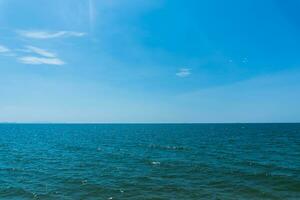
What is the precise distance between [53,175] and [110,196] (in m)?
11.2

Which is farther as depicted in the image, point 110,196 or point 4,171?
point 4,171

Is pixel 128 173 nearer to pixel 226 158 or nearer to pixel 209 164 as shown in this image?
pixel 209 164

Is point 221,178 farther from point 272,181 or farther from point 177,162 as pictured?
point 177,162

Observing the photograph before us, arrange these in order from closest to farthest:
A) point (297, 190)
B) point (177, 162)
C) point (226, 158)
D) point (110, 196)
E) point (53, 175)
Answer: point (110, 196), point (297, 190), point (53, 175), point (177, 162), point (226, 158)

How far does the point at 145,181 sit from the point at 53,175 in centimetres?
1100

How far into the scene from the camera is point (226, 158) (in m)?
45.5

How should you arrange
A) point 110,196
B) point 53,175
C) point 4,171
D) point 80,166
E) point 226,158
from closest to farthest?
1. point 110,196
2. point 53,175
3. point 4,171
4. point 80,166
5. point 226,158

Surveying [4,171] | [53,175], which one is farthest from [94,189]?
[4,171]

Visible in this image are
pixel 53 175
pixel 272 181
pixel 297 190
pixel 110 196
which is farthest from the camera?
pixel 53 175

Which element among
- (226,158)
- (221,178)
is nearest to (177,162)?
(226,158)

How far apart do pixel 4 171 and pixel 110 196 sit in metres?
18.3

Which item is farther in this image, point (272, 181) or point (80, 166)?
point (80, 166)

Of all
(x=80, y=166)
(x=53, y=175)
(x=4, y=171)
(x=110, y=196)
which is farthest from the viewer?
(x=80, y=166)

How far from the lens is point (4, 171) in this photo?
35938 millimetres
